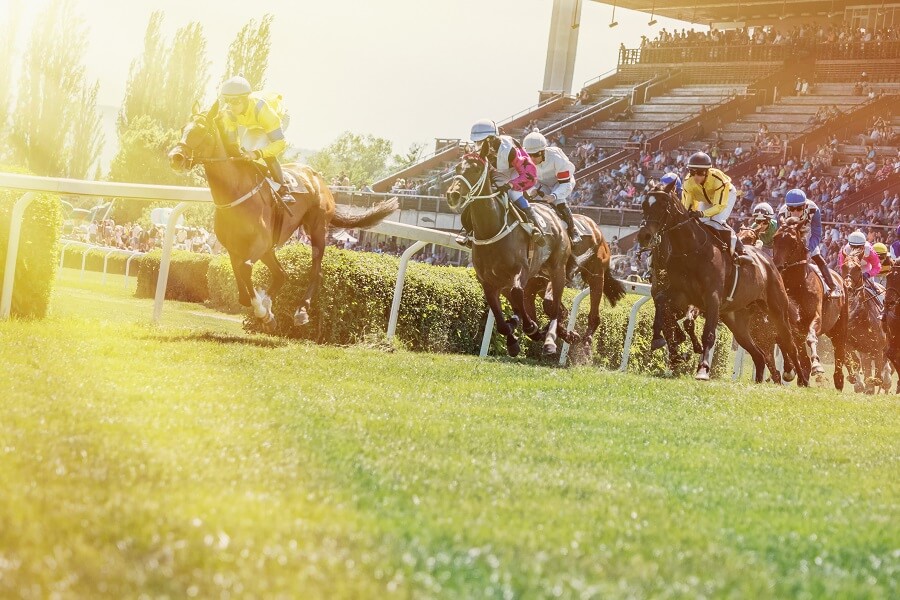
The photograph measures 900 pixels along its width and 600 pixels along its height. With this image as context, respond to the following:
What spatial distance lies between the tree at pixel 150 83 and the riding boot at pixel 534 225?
45.8m

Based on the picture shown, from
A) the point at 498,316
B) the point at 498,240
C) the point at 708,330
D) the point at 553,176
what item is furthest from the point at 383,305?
the point at 708,330

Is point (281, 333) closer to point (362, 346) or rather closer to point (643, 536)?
point (362, 346)

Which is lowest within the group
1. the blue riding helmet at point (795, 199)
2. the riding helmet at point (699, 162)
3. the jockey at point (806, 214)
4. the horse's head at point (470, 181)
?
the horse's head at point (470, 181)

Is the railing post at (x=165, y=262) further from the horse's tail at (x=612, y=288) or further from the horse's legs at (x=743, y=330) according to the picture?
the horse's legs at (x=743, y=330)

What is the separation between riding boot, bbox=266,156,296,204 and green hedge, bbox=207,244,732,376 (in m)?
1.23

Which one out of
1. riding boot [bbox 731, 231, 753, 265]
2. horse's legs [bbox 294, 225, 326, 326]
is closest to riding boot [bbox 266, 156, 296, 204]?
horse's legs [bbox 294, 225, 326, 326]

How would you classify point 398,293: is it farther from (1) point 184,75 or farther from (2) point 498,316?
(1) point 184,75

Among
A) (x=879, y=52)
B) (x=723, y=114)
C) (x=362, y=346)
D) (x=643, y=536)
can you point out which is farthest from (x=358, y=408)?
(x=879, y=52)

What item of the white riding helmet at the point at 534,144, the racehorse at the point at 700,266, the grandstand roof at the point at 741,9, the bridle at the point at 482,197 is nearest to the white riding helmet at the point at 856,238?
the racehorse at the point at 700,266

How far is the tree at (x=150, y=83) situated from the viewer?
177ft

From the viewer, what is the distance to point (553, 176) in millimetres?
A: 12305

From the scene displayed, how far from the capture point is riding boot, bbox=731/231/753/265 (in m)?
12.8

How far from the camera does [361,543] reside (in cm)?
337

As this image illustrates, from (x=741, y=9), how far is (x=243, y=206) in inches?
1777
